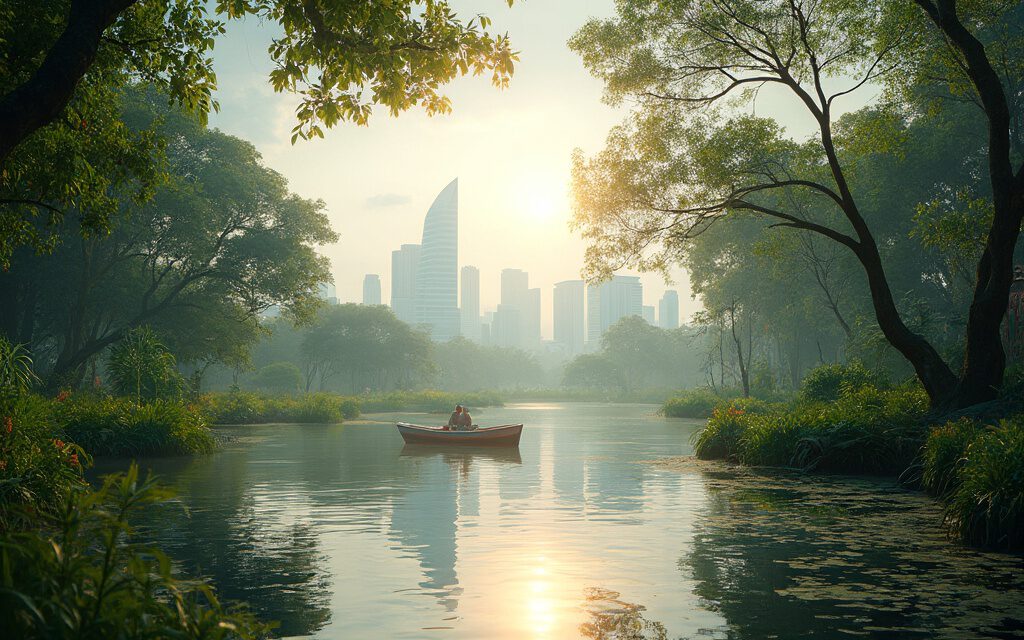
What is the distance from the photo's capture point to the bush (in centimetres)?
2667

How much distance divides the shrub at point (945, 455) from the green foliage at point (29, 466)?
1404 cm

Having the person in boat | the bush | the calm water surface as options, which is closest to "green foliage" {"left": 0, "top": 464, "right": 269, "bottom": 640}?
the calm water surface

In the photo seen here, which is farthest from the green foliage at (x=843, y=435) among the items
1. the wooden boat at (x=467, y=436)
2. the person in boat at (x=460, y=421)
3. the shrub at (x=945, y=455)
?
the person in boat at (x=460, y=421)

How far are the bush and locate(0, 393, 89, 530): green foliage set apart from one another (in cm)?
2222

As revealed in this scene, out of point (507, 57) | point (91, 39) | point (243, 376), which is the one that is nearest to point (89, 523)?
point (91, 39)

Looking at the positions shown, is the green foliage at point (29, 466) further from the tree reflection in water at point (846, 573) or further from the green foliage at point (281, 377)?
the green foliage at point (281, 377)

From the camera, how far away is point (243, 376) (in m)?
95.6

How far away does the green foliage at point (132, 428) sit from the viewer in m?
22.1

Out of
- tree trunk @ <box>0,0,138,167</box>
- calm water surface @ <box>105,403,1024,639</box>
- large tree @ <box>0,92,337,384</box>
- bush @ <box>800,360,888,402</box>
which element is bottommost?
calm water surface @ <box>105,403,1024,639</box>

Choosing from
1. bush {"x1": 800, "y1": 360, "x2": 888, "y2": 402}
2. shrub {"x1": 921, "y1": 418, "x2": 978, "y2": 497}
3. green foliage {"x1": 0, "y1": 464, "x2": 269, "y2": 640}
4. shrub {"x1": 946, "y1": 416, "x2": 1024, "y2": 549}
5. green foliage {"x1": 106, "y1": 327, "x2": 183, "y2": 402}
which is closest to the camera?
green foliage {"x1": 0, "y1": 464, "x2": 269, "y2": 640}

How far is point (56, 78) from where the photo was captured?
777 cm

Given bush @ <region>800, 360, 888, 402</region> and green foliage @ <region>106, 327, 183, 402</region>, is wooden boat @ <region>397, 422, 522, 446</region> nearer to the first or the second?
green foliage @ <region>106, 327, 183, 402</region>

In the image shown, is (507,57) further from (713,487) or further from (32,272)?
(32,272)

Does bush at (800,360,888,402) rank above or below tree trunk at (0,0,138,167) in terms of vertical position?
below
